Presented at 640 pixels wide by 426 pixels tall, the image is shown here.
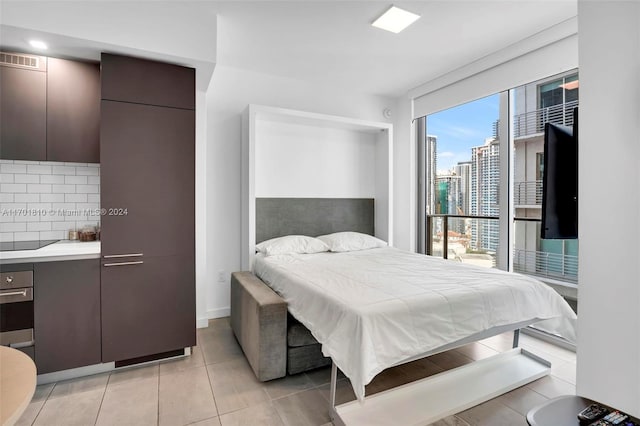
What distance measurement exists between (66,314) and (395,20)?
336 cm

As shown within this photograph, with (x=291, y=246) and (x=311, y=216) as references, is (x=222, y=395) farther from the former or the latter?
(x=311, y=216)

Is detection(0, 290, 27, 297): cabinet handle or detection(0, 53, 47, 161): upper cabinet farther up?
detection(0, 53, 47, 161): upper cabinet

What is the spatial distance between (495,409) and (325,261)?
1.67m

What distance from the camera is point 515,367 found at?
2402 mm

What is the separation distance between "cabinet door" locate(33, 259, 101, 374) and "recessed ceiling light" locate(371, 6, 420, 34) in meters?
2.92

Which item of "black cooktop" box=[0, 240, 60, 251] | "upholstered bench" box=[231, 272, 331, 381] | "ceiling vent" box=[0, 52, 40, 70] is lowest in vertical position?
"upholstered bench" box=[231, 272, 331, 381]

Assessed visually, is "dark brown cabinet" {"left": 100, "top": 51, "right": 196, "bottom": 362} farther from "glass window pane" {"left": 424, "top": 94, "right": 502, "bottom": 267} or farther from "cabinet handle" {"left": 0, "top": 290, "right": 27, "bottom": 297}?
"glass window pane" {"left": 424, "top": 94, "right": 502, "bottom": 267}

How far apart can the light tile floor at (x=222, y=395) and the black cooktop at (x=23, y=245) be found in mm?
976

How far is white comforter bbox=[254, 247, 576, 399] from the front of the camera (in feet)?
5.53

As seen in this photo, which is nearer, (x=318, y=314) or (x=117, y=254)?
(x=318, y=314)

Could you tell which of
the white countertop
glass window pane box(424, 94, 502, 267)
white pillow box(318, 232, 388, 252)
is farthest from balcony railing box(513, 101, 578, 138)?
the white countertop

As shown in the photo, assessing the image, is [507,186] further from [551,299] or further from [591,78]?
[591,78]

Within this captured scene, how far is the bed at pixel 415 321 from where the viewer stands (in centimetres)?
171

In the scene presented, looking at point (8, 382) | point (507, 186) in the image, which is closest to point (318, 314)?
point (8, 382)
